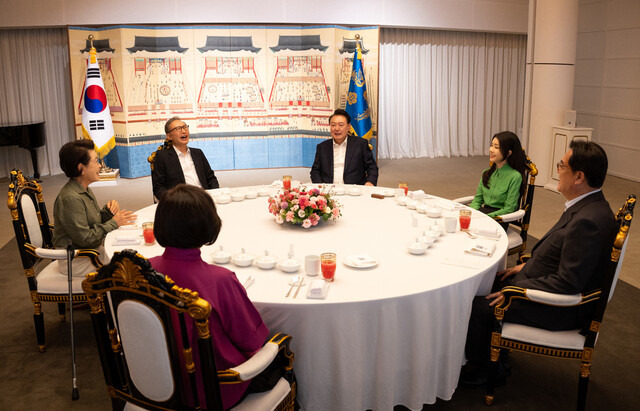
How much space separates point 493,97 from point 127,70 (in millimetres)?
7105

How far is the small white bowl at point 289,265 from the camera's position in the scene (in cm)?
266

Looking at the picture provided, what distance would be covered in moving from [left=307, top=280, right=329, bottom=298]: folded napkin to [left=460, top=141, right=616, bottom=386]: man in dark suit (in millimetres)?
902

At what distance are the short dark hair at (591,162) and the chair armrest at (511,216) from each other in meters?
1.14

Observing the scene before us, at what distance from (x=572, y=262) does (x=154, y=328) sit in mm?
1864

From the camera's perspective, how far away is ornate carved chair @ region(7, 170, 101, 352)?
3.25 meters

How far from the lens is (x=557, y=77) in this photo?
777cm

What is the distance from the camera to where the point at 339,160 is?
5.34 metres

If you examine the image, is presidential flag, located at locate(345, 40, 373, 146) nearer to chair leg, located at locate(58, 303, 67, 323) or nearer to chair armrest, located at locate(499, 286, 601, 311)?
chair leg, located at locate(58, 303, 67, 323)

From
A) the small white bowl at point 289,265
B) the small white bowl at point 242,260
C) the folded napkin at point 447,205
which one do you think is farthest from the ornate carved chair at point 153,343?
the folded napkin at point 447,205

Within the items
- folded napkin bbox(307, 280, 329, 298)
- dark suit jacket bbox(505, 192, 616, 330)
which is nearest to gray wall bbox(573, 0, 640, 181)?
dark suit jacket bbox(505, 192, 616, 330)

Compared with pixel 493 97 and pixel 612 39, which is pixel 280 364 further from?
pixel 493 97

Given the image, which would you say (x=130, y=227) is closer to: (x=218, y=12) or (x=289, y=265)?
(x=289, y=265)

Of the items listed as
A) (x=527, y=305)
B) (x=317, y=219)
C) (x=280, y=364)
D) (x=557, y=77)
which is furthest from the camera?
→ (x=557, y=77)

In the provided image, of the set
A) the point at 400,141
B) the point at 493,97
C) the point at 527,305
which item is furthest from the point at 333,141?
the point at 493,97
